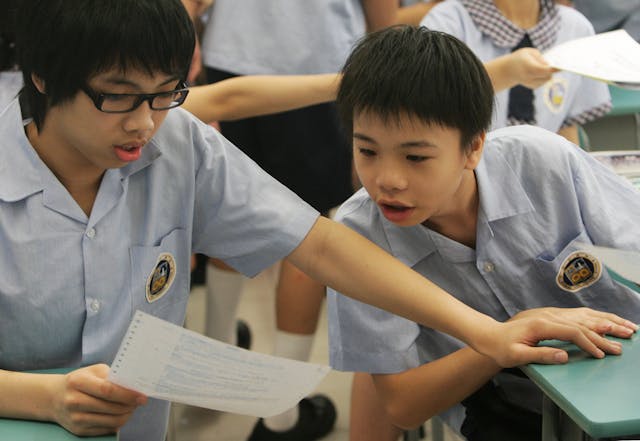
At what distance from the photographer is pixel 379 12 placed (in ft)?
8.00

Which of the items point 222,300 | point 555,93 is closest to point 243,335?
point 222,300

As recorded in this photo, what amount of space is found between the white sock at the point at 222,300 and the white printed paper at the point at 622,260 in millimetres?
1425

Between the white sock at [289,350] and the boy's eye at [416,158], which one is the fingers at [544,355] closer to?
the boy's eye at [416,158]

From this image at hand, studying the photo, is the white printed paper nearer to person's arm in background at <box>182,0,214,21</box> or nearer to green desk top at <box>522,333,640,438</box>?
green desk top at <box>522,333,640,438</box>

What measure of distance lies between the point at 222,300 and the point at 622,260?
5.08 ft

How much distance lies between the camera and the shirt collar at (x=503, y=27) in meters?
2.33

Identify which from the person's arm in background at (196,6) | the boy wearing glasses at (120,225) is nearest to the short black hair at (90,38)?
the boy wearing glasses at (120,225)

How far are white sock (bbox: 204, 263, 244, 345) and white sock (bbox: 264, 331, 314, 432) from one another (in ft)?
0.85

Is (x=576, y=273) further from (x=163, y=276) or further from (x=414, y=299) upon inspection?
(x=163, y=276)

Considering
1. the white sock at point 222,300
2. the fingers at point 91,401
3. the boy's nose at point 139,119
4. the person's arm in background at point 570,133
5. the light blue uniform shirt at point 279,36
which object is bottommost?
the white sock at point 222,300

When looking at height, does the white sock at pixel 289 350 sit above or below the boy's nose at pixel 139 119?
below

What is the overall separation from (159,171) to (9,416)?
1.33 ft

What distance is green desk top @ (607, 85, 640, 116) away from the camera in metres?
2.48

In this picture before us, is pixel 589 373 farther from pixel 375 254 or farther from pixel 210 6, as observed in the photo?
pixel 210 6
